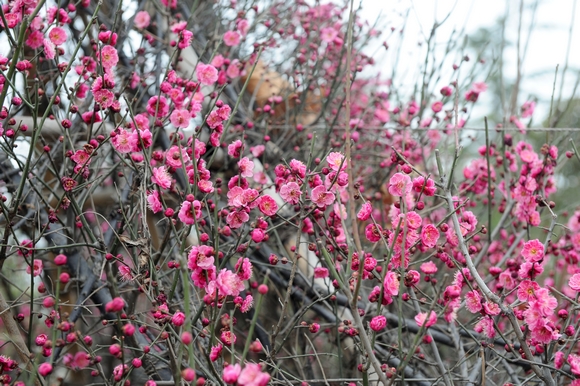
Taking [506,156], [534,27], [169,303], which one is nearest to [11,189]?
[169,303]

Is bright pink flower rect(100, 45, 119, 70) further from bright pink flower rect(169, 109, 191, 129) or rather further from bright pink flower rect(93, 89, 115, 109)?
bright pink flower rect(169, 109, 191, 129)

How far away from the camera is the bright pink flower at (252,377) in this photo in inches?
49.1

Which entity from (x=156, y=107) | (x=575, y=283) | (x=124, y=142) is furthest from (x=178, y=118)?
(x=575, y=283)

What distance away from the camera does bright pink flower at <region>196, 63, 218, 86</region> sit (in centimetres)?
243

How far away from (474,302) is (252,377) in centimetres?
109

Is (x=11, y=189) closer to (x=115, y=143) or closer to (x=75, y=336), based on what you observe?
(x=115, y=143)

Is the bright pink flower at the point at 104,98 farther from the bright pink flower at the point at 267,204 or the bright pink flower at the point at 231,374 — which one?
the bright pink flower at the point at 231,374

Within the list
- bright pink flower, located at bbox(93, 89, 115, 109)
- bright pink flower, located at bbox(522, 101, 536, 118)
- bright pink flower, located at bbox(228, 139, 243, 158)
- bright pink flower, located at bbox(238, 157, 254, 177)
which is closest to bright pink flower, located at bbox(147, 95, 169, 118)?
bright pink flower, located at bbox(93, 89, 115, 109)

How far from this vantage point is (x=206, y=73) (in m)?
2.46

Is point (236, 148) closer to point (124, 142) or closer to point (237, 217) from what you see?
point (237, 217)

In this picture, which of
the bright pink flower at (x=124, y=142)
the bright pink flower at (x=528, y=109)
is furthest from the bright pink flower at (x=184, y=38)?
the bright pink flower at (x=528, y=109)

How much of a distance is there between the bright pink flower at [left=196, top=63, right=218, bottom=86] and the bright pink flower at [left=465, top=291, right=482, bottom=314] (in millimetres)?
1474

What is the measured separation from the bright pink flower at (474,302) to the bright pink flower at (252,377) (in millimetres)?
1034

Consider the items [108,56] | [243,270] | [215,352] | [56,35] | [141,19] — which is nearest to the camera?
[215,352]
